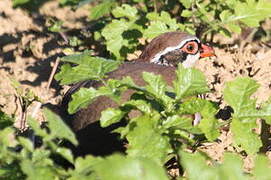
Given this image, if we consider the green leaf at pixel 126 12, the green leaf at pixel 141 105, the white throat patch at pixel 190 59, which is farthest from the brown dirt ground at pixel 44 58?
the green leaf at pixel 141 105

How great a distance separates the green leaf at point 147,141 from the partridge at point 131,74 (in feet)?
2.56

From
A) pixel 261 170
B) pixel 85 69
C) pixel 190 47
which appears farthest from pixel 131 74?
pixel 261 170

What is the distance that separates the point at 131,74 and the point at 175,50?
1463 mm

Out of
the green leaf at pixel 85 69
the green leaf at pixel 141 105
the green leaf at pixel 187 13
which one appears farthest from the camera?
the green leaf at pixel 187 13

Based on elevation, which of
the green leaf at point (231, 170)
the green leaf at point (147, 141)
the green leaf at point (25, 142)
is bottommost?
the green leaf at point (231, 170)

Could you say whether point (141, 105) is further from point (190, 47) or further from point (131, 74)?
point (190, 47)

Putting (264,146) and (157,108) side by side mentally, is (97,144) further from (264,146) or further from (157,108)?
(264,146)

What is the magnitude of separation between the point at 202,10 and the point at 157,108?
102 inches

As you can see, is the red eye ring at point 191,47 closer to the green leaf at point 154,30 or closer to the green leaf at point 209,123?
the green leaf at point 154,30

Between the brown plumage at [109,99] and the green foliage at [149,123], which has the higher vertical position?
the brown plumage at [109,99]

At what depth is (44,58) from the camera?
741 centimetres

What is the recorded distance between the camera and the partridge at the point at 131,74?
4.58 metres

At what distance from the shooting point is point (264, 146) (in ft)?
16.8

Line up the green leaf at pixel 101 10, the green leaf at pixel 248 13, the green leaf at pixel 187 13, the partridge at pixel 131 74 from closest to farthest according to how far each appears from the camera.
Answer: the partridge at pixel 131 74
the green leaf at pixel 248 13
the green leaf at pixel 187 13
the green leaf at pixel 101 10
